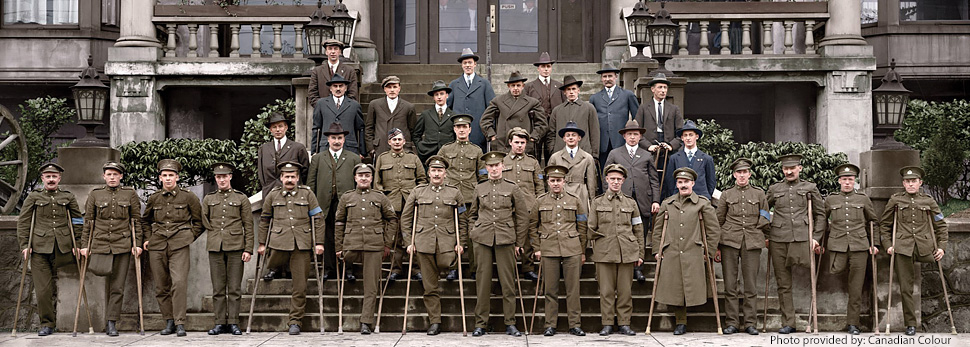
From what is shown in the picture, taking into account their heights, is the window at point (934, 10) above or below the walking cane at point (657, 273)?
above

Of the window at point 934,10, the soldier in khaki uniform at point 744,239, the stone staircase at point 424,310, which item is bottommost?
the stone staircase at point 424,310

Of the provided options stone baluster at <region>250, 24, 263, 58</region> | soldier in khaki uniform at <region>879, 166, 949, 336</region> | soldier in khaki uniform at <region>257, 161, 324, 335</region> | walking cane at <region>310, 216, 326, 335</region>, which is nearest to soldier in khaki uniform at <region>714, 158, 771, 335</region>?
soldier in khaki uniform at <region>879, 166, 949, 336</region>

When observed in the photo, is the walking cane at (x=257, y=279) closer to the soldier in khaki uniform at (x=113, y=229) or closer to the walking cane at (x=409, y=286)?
the soldier in khaki uniform at (x=113, y=229)

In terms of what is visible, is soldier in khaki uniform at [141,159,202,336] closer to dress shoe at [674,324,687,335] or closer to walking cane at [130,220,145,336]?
walking cane at [130,220,145,336]

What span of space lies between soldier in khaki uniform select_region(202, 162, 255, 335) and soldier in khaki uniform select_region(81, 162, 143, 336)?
739 mm

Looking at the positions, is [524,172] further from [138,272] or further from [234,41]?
[234,41]

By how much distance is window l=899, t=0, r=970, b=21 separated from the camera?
20578 mm

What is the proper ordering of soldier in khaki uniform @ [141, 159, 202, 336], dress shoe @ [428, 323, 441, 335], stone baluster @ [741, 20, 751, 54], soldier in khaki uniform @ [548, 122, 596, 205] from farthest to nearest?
1. stone baluster @ [741, 20, 751, 54]
2. soldier in khaki uniform @ [548, 122, 596, 205]
3. soldier in khaki uniform @ [141, 159, 202, 336]
4. dress shoe @ [428, 323, 441, 335]

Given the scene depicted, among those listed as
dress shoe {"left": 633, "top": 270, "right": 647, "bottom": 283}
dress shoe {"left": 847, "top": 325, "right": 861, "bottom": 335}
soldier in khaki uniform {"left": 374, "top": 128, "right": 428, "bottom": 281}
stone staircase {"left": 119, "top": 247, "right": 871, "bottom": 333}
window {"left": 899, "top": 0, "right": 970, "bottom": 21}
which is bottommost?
dress shoe {"left": 847, "top": 325, "right": 861, "bottom": 335}

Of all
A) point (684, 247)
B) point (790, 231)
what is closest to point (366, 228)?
point (684, 247)

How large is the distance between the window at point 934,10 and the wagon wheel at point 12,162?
14436 mm

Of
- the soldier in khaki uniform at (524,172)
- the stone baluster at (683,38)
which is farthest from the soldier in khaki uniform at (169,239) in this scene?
the stone baluster at (683,38)

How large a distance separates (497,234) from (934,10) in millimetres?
12070

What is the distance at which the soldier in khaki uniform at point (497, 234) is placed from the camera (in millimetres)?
11812
